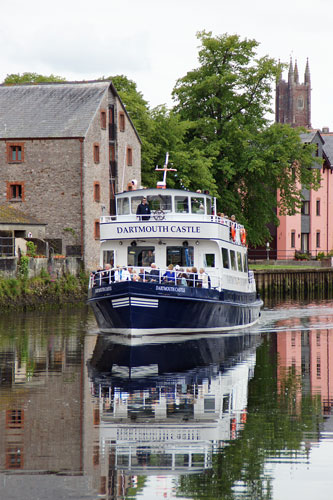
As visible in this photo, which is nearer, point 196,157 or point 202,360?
point 202,360

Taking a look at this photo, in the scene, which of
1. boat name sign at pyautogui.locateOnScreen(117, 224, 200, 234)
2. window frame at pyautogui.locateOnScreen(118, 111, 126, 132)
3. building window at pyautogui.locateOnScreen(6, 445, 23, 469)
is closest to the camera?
building window at pyautogui.locateOnScreen(6, 445, 23, 469)

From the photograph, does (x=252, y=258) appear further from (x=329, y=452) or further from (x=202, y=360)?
(x=329, y=452)

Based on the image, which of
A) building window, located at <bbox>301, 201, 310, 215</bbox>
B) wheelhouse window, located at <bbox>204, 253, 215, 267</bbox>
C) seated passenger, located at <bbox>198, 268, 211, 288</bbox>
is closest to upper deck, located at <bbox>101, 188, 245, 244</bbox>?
wheelhouse window, located at <bbox>204, 253, 215, 267</bbox>

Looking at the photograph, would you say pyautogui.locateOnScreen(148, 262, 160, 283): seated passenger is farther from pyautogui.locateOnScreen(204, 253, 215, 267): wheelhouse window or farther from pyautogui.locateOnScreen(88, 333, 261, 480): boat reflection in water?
pyautogui.locateOnScreen(204, 253, 215, 267): wheelhouse window

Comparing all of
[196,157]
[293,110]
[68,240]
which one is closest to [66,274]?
[68,240]

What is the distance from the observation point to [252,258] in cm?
8244

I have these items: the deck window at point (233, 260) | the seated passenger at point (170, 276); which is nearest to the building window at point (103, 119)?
the deck window at point (233, 260)

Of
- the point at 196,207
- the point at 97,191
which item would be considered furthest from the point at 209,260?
the point at 97,191

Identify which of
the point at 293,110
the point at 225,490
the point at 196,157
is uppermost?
the point at 293,110

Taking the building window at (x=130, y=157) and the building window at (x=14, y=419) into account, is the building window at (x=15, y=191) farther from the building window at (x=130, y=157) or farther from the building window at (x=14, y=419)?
the building window at (x=14, y=419)

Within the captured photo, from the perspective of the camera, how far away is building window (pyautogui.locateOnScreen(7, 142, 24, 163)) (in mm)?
57469

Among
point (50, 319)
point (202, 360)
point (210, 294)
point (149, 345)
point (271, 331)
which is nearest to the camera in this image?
point (202, 360)

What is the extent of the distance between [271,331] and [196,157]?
2944cm

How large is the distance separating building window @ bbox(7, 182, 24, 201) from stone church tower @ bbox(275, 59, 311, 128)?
12440 centimetres
